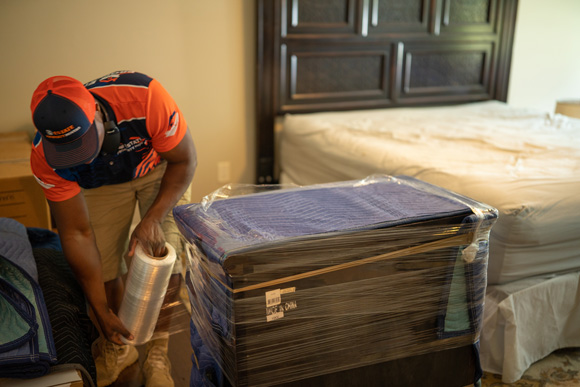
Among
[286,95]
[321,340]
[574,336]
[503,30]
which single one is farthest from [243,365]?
[503,30]

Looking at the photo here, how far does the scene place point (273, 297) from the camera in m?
0.88

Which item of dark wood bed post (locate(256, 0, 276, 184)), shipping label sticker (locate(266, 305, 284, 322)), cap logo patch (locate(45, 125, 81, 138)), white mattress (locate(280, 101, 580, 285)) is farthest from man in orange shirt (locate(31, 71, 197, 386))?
dark wood bed post (locate(256, 0, 276, 184))

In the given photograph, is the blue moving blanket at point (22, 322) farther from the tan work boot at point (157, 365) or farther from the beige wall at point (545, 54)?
the beige wall at point (545, 54)

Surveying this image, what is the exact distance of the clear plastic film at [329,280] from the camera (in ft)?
2.88

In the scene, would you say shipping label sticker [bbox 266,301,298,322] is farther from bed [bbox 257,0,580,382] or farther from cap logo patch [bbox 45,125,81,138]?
bed [bbox 257,0,580,382]

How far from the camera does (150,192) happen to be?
1711 mm

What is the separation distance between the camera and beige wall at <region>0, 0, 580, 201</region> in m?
2.59

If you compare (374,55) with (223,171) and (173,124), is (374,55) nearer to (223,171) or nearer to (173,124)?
(223,171)

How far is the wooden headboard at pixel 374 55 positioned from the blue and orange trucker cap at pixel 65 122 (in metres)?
1.85

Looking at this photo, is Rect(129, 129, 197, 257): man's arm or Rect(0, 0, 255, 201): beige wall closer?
Rect(129, 129, 197, 257): man's arm

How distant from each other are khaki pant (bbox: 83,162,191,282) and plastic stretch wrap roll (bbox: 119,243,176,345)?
0.35 metres

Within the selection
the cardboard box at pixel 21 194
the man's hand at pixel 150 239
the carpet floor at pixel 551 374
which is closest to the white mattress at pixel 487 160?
the carpet floor at pixel 551 374

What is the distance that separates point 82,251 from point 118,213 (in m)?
0.28

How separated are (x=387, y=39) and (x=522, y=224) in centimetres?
195
